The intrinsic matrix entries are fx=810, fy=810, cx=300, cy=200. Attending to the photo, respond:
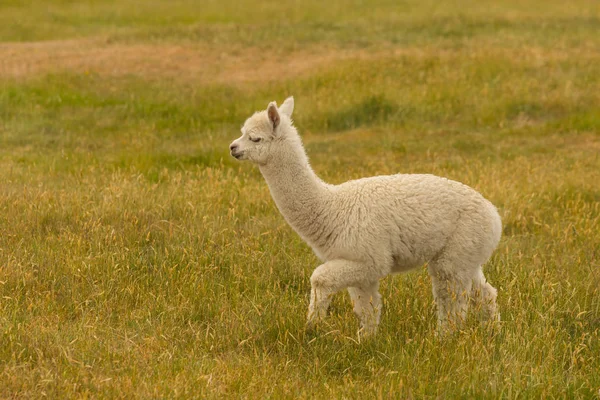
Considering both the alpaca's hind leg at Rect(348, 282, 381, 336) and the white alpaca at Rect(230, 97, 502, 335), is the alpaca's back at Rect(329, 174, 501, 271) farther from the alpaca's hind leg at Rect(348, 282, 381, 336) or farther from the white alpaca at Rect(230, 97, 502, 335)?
the alpaca's hind leg at Rect(348, 282, 381, 336)

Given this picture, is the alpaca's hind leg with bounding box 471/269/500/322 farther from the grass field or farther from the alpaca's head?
the alpaca's head

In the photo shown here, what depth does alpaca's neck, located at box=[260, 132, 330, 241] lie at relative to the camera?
6.00m

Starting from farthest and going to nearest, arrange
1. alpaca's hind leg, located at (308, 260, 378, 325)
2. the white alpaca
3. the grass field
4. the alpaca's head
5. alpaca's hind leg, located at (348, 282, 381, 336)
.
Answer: the alpaca's head, alpaca's hind leg, located at (348, 282, 381, 336), the white alpaca, alpaca's hind leg, located at (308, 260, 378, 325), the grass field

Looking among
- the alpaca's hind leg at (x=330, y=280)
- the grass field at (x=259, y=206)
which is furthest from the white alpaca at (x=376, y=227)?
the grass field at (x=259, y=206)

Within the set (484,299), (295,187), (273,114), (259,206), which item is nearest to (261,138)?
(273,114)

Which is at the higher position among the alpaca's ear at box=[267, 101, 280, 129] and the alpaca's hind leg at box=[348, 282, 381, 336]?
the alpaca's ear at box=[267, 101, 280, 129]

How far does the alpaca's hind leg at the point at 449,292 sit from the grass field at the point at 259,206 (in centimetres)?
14

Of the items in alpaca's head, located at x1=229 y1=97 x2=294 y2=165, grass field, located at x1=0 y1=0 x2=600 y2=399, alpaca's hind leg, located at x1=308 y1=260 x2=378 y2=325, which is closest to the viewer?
grass field, located at x1=0 y1=0 x2=600 y2=399

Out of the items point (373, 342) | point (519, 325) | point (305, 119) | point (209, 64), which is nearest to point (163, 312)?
point (373, 342)

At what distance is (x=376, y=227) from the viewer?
569 centimetres

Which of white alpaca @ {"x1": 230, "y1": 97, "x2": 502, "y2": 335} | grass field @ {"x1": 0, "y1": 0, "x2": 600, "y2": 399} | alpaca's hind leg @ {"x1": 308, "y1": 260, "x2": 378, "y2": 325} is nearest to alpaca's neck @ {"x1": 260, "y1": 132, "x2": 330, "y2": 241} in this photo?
white alpaca @ {"x1": 230, "y1": 97, "x2": 502, "y2": 335}

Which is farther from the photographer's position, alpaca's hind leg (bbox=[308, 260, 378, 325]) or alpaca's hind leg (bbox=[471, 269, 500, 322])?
alpaca's hind leg (bbox=[471, 269, 500, 322])

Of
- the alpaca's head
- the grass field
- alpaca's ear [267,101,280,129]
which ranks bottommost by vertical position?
the grass field

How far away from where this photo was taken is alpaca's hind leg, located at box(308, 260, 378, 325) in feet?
18.1
